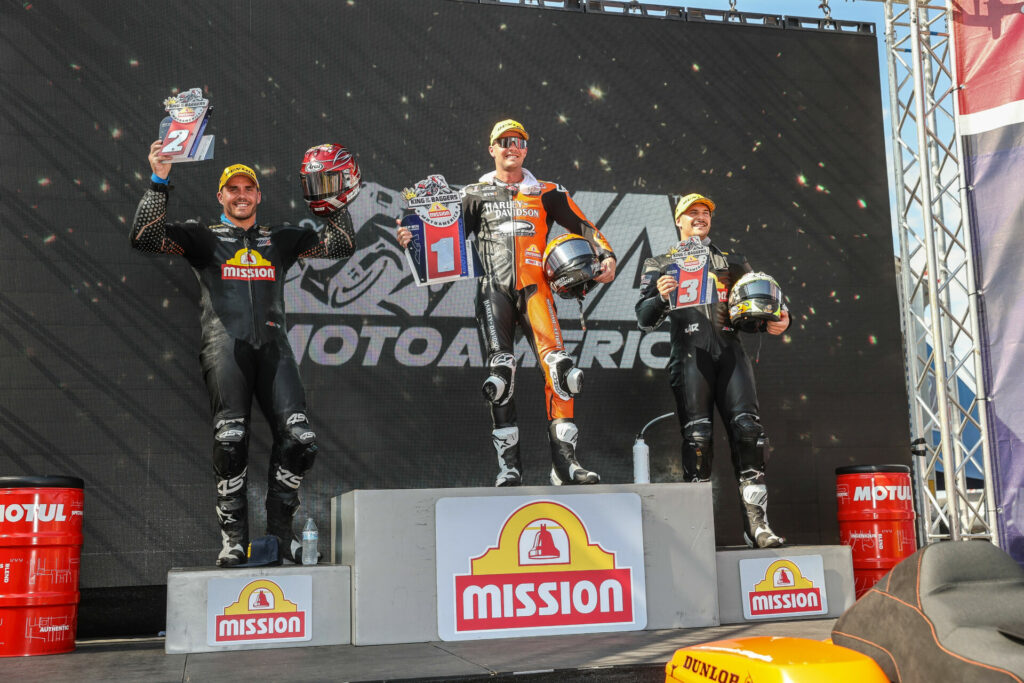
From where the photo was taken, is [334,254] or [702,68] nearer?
[334,254]

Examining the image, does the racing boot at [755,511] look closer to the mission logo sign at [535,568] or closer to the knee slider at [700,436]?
the knee slider at [700,436]

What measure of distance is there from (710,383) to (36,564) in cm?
305

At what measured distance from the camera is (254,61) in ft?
16.5

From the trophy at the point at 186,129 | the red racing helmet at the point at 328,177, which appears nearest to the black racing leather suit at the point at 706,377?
the red racing helmet at the point at 328,177

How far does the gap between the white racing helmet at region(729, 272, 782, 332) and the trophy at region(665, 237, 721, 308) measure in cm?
13

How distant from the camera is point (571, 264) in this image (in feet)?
14.0

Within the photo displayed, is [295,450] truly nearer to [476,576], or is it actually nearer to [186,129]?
[476,576]

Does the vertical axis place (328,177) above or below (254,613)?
above

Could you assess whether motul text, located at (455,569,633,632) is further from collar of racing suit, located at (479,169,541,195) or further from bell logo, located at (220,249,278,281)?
collar of racing suit, located at (479,169,541,195)

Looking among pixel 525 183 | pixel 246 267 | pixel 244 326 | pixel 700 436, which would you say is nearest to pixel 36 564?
pixel 244 326

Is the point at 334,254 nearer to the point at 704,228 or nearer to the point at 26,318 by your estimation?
the point at 26,318

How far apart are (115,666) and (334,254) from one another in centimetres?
205

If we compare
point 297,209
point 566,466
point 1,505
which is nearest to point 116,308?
point 297,209

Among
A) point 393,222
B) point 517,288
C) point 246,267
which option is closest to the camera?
point 246,267
